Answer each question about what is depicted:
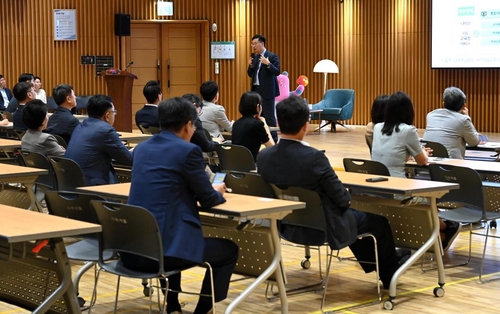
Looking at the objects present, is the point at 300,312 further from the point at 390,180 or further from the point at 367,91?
the point at 367,91

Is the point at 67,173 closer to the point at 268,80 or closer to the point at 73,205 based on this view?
the point at 73,205

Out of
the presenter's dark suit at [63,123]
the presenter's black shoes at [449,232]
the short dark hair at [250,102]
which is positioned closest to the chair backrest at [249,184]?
the presenter's black shoes at [449,232]

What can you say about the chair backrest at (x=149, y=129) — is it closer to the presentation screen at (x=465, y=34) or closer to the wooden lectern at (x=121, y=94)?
the wooden lectern at (x=121, y=94)

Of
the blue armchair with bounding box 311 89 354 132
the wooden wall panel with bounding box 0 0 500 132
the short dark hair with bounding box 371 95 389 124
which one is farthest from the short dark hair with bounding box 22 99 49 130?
the wooden wall panel with bounding box 0 0 500 132

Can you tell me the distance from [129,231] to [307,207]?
1232 millimetres

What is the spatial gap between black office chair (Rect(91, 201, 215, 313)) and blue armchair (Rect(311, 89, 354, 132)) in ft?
41.7

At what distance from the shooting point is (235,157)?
718 centimetres

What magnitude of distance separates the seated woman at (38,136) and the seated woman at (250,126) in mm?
1652

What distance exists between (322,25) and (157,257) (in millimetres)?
14775

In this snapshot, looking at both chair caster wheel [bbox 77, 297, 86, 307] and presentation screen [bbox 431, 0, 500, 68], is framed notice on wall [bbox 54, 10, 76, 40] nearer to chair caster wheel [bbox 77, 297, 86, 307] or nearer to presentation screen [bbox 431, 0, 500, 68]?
presentation screen [bbox 431, 0, 500, 68]

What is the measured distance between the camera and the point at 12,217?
3.84m

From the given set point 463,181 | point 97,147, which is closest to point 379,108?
point 463,181

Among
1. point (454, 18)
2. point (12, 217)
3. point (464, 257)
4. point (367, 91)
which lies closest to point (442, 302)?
point (464, 257)

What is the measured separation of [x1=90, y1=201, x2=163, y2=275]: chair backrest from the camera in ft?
13.0
